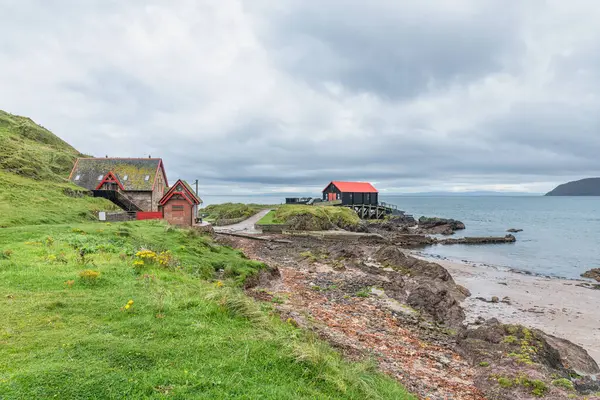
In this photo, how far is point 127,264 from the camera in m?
13.2

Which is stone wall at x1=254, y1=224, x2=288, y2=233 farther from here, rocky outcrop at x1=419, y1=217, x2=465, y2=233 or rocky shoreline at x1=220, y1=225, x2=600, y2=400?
rocky outcrop at x1=419, y1=217, x2=465, y2=233

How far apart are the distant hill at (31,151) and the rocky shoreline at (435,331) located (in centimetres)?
3080

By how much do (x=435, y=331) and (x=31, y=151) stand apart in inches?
2086

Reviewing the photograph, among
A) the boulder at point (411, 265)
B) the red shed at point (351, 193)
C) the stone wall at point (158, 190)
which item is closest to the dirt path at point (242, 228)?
the stone wall at point (158, 190)

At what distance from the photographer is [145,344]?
7.21 metres

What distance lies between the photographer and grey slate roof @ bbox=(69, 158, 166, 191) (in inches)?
1736

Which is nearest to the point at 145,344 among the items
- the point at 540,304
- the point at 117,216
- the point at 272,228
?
the point at 540,304

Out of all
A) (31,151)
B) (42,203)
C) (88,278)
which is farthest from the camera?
(31,151)

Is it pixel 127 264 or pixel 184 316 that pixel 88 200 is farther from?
pixel 184 316

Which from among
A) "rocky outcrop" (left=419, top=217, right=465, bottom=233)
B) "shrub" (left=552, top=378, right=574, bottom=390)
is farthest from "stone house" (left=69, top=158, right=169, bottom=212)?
"rocky outcrop" (left=419, top=217, right=465, bottom=233)

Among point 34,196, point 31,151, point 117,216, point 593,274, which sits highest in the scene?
point 31,151

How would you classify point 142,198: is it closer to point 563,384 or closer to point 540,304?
point 540,304

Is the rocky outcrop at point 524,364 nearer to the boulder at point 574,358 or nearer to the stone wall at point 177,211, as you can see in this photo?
the boulder at point 574,358

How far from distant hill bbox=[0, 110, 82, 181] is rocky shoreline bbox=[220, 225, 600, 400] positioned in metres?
30.8
